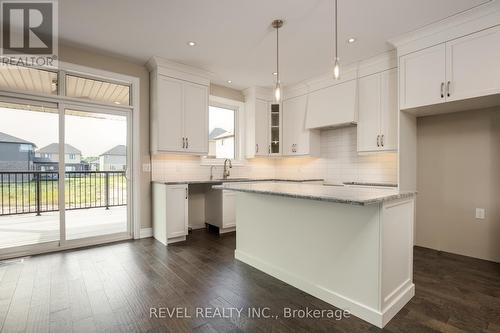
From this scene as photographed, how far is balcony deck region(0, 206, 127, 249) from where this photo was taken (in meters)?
3.32

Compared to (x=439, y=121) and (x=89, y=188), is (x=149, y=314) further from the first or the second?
(x=439, y=121)

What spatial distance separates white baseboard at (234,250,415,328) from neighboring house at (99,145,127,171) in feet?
9.07

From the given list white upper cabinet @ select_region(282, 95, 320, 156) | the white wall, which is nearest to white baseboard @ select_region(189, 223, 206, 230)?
white upper cabinet @ select_region(282, 95, 320, 156)

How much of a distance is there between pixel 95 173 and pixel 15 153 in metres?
0.96

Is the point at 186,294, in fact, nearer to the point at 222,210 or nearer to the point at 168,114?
the point at 222,210

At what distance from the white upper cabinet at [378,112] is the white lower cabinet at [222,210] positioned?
7.64 feet

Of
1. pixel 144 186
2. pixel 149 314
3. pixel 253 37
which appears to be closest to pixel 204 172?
pixel 144 186

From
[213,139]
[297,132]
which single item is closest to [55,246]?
[213,139]

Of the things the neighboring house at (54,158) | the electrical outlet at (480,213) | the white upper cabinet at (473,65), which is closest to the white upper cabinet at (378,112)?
the white upper cabinet at (473,65)

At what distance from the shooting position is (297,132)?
5.00m

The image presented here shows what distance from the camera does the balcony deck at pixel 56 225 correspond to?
332 centimetres

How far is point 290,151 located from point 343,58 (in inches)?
77.5

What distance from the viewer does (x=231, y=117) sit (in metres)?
5.39

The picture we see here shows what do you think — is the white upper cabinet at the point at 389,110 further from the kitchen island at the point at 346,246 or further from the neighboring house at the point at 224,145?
the neighboring house at the point at 224,145
